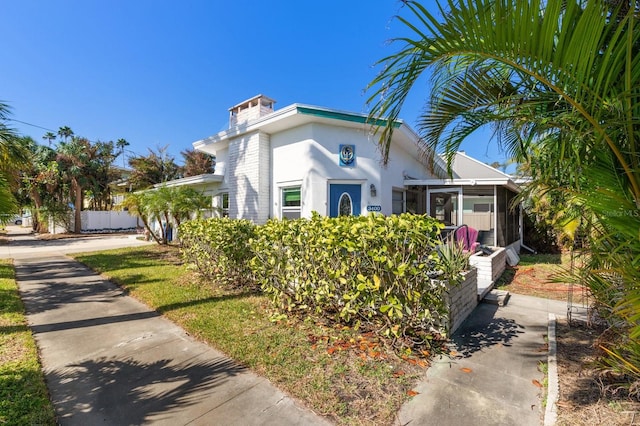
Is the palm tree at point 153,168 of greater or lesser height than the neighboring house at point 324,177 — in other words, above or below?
above

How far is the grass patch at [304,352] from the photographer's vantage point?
2689 millimetres

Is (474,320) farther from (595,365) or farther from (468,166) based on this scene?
(468,166)

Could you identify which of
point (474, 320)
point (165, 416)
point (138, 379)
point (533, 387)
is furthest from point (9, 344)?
point (474, 320)

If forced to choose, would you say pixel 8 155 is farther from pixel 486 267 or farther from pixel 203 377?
pixel 486 267

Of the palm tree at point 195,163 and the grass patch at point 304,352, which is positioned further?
the palm tree at point 195,163

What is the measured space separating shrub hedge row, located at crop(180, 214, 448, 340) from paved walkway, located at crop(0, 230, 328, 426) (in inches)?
58.2

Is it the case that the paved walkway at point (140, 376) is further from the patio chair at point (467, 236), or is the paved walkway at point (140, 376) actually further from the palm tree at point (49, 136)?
the palm tree at point (49, 136)

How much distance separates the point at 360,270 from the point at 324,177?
5782mm

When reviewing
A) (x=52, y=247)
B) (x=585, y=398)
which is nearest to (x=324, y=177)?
(x=585, y=398)

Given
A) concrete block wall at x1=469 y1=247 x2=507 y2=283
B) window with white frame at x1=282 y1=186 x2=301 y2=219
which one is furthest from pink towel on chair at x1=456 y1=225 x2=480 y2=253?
window with white frame at x1=282 y1=186 x2=301 y2=219

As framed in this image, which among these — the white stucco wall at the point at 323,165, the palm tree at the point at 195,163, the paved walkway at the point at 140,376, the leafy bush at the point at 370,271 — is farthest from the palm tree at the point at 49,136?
the leafy bush at the point at 370,271

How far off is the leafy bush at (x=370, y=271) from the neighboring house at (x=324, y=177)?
184 inches

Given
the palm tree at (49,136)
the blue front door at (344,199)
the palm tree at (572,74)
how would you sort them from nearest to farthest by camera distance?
the palm tree at (572,74), the blue front door at (344,199), the palm tree at (49,136)

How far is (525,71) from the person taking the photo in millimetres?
1971
